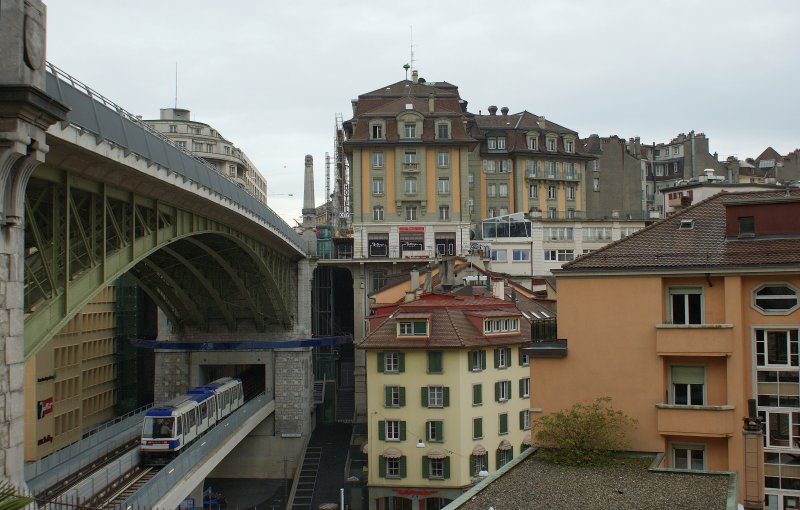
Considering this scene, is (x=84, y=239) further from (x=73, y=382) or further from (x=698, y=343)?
(x=73, y=382)

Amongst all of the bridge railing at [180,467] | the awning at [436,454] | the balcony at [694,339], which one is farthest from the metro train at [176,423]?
the balcony at [694,339]

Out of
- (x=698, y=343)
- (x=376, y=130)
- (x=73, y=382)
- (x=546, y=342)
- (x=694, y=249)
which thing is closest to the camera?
(x=698, y=343)

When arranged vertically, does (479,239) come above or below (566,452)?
above

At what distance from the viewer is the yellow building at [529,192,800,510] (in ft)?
62.4

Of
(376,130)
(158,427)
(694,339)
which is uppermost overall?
(376,130)

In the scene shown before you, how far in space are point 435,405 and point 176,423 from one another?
1156cm

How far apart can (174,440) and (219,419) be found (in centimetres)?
1001

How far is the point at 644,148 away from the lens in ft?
336

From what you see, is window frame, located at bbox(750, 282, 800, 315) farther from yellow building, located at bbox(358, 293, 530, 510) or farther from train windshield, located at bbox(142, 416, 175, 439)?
train windshield, located at bbox(142, 416, 175, 439)

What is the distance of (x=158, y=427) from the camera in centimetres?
3772

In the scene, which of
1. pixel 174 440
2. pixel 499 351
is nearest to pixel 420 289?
pixel 499 351

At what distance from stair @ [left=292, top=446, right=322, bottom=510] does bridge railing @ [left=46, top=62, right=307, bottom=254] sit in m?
18.6

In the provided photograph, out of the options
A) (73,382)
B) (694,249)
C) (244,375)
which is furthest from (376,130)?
(694,249)

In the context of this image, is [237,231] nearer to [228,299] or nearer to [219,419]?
[219,419]
